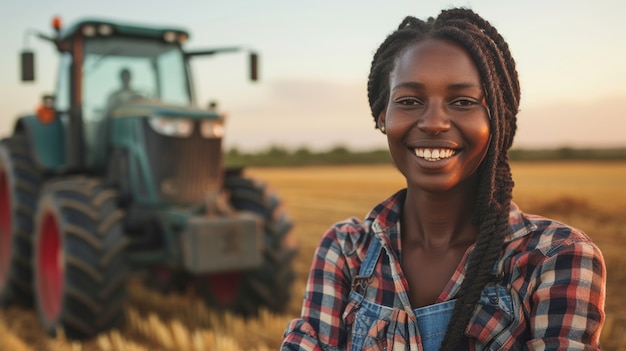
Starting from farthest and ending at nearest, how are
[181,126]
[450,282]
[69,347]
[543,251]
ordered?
1. [181,126]
2. [69,347]
3. [450,282]
4. [543,251]

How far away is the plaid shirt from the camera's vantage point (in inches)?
55.1

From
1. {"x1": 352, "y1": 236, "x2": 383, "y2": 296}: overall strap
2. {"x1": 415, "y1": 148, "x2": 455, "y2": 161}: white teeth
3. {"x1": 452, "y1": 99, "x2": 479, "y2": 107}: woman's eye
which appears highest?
{"x1": 452, "y1": 99, "x2": 479, "y2": 107}: woman's eye

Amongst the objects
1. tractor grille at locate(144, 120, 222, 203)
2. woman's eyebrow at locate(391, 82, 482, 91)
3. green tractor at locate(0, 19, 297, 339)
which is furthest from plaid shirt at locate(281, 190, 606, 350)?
tractor grille at locate(144, 120, 222, 203)

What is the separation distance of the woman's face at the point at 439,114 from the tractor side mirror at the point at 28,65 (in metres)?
5.42

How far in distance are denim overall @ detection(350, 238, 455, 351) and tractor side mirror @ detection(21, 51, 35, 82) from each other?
17.7 ft

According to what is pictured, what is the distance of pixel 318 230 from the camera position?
1077 centimetres

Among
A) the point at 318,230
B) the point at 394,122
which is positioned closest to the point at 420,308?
the point at 394,122

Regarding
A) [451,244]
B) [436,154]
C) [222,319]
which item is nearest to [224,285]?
[222,319]

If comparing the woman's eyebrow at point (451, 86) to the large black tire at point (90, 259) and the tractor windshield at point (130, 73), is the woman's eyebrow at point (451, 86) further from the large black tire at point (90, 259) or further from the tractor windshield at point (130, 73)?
the tractor windshield at point (130, 73)

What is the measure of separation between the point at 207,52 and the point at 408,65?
514cm

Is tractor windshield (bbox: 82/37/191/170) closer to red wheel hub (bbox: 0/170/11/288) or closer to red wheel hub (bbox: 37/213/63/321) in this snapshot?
red wheel hub (bbox: 37/213/63/321)

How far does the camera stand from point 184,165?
573 cm

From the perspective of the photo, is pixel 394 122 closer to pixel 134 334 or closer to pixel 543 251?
pixel 543 251

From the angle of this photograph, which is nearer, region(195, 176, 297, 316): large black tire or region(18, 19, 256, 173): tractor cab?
region(195, 176, 297, 316): large black tire
